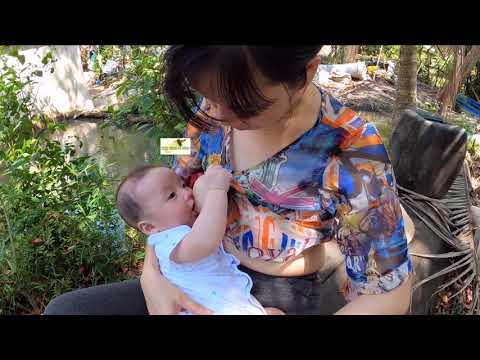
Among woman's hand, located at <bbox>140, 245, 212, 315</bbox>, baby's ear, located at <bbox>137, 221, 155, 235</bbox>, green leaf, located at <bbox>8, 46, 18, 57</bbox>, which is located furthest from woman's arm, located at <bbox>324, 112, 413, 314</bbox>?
green leaf, located at <bbox>8, 46, 18, 57</bbox>

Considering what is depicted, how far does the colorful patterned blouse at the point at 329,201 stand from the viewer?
0.90 m

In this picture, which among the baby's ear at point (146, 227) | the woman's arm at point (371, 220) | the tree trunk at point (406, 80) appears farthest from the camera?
the tree trunk at point (406, 80)

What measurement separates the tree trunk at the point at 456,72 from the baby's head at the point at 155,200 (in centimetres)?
331

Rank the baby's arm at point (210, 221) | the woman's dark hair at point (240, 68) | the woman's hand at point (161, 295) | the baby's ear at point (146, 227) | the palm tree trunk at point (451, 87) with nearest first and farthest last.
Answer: the woman's dark hair at point (240, 68) < the baby's arm at point (210, 221) < the woman's hand at point (161, 295) < the baby's ear at point (146, 227) < the palm tree trunk at point (451, 87)

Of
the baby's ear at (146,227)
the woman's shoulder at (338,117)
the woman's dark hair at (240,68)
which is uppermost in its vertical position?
the woman's dark hair at (240,68)

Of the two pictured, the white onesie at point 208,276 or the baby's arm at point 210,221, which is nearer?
the baby's arm at point 210,221

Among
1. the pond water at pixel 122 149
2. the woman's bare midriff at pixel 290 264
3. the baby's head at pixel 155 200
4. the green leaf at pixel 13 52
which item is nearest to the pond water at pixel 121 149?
the pond water at pixel 122 149

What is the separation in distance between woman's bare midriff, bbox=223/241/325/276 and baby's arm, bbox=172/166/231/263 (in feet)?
0.40

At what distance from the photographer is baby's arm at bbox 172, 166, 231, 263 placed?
3.54ft

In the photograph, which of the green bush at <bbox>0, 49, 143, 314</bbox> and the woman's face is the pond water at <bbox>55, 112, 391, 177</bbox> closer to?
the green bush at <bbox>0, 49, 143, 314</bbox>

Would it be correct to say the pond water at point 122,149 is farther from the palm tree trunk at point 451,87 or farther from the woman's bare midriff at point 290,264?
the palm tree trunk at point 451,87

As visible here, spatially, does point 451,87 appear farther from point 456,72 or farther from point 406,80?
point 406,80
